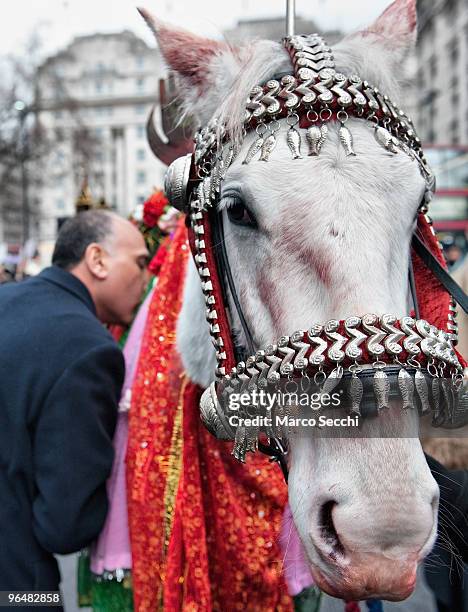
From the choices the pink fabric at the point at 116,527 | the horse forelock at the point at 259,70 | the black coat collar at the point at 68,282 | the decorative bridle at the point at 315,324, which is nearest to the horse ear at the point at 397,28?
the horse forelock at the point at 259,70

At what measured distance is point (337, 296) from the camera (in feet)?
4.26

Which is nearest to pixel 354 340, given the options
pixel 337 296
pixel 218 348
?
pixel 337 296

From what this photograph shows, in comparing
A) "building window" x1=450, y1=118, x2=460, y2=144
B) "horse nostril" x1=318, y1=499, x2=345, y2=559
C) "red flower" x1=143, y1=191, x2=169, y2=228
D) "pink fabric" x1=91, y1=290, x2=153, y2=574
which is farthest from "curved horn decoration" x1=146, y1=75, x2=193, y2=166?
"building window" x1=450, y1=118, x2=460, y2=144

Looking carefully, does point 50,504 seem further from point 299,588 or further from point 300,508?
point 300,508

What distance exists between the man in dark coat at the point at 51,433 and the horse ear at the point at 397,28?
1.46 meters

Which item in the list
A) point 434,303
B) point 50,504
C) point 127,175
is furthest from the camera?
point 127,175

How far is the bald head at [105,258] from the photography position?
2887 millimetres

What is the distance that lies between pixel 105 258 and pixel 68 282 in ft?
1.02

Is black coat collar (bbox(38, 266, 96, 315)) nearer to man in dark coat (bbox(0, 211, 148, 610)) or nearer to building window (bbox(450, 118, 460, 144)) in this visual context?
man in dark coat (bbox(0, 211, 148, 610))

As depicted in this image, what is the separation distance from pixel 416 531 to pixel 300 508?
247 mm

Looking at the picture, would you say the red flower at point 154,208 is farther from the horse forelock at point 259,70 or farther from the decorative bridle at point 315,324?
the decorative bridle at point 315,324

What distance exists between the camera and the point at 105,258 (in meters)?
2.92

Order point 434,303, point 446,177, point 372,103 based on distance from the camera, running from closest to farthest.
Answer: point 372,103 < point 434,303 < point 446,177

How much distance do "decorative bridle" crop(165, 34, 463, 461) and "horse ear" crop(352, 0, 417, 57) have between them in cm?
31
